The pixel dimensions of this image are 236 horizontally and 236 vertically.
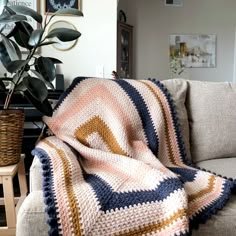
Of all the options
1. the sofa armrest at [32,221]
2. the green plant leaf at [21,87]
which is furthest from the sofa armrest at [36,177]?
the green plant leaf at [21,87]

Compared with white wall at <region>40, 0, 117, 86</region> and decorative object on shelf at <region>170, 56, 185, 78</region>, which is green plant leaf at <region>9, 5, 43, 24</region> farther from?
decorative object on shelf at <region>170, 56, 185, 78</region>

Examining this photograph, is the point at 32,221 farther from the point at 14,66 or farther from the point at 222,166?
the point at 222,166

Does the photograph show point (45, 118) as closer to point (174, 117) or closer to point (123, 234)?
point (174, 117)

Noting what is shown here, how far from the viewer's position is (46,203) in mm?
946

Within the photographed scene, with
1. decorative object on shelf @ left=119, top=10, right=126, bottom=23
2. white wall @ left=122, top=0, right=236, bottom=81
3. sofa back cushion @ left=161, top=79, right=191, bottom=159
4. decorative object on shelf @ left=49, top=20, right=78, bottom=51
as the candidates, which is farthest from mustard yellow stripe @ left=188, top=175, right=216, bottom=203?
white wall @ left=122, top=0, right=236, bottom=81

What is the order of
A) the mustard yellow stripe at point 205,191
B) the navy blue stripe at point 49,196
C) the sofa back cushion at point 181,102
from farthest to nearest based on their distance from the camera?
the sofa back cushion at point 181,102, the mustard yellow stripe at point 205,191, the navy blue stripe at point 49,196

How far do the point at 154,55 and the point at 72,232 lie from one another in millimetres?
3961

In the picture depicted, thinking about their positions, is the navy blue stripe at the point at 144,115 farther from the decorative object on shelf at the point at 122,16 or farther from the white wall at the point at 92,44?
the decorative object on shelf at the point at 122,16

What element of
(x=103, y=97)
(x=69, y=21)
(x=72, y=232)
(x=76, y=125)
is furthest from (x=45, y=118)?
(x=69, y=21)

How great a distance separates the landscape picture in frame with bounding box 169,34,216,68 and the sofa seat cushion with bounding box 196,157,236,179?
317 centimetres

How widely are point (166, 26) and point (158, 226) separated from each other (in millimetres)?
4016

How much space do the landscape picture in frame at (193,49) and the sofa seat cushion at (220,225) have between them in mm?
3770

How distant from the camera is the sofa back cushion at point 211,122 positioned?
1688 millimetres

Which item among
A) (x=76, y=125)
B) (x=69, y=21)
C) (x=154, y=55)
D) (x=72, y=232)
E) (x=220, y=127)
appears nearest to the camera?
(x=72, y=232)
